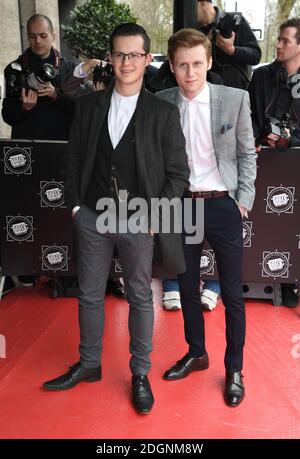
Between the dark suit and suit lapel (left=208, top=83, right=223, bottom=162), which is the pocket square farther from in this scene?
the dark suit

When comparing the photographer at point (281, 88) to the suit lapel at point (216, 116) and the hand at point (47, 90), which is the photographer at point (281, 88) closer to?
the suit lapel at point (216, 116)

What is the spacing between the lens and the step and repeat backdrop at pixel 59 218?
133 inches

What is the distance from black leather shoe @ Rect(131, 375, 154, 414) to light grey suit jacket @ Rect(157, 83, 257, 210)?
41.4 inches

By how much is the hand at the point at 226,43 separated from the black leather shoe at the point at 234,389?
233 centimetres

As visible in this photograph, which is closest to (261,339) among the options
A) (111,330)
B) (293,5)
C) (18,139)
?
(111,330)

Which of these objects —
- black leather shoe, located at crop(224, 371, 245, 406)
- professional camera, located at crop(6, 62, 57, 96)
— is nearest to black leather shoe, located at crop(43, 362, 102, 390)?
black leather shoe, located at crop(224, 371, 245, 406)

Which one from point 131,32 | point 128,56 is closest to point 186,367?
point 128,56

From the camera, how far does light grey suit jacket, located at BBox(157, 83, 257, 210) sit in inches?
→ 88.7

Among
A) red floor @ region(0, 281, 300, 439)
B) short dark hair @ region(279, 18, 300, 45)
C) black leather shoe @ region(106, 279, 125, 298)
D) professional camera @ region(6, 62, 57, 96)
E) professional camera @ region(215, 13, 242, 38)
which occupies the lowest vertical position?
red floor @ region(0, 281, 300, 439)

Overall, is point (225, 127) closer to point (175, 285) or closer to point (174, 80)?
point (174, 80)

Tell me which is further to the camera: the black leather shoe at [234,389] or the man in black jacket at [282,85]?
the man in black jacket at [282,85]

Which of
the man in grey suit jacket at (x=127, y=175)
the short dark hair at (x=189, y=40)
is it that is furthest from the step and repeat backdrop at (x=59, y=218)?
the short dark hair at (x=189, y=40)

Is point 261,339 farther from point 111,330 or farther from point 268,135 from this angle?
point 268,135

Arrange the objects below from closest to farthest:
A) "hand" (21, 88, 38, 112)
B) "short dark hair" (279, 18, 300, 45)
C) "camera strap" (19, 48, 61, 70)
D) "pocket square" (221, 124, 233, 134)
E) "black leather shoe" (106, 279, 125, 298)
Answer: "pocket square" (221, 124, 233, 134) < "short dark hair" (279, 18, 300, 45) < "hand" (21, 88, 38, 112) < "camera strap" (19, 48, 61, 70) < "black leather shoe" (106, 279, 125, 298)
